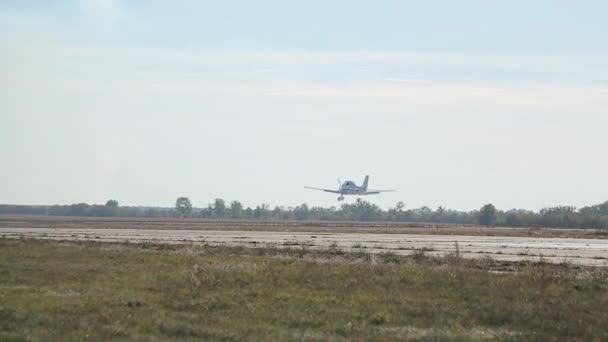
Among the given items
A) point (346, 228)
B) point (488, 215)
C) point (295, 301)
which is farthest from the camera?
point (488, 215)

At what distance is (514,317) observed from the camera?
19.4 m

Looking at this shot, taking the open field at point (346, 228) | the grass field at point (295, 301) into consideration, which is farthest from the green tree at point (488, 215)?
the grass field at point (295, 301)

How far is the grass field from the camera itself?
17484 mm

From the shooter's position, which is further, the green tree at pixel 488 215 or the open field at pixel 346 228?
the green tree at pixel 488 215

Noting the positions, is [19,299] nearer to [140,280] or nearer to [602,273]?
[140,280]

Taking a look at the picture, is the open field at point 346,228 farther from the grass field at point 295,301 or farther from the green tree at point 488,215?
the grass field at point 295,301

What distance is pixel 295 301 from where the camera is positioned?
71.4ft

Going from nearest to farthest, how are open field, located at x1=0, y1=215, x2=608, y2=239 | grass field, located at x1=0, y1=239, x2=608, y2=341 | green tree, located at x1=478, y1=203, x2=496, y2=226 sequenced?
grass field, located at x1=0, y1=239, x2=608, y2=341 < open field, located at x1=0, y1=215, x2=608, y2=239 < green tree, located at x1=478, y1=203, x2=496, y2=226

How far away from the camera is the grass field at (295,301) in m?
17.5

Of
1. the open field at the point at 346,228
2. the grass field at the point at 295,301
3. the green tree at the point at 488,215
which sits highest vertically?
the green tree at the point at 488,215

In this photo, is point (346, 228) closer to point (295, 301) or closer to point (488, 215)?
point (488, 215)

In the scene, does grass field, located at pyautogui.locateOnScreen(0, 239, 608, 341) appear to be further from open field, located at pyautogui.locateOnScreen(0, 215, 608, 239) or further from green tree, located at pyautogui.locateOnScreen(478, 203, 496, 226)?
green tree, located at pyautogui.locateOnScreen(478, 203, 496, 226)

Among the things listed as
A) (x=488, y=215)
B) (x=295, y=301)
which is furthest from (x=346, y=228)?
(x=295, y=301)

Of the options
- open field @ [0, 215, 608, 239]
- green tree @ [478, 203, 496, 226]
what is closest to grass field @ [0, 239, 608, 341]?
open field @ [0, 215, 608, 239]
